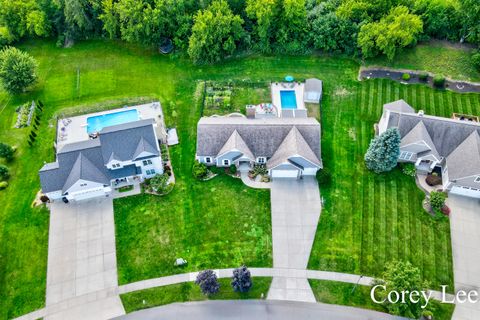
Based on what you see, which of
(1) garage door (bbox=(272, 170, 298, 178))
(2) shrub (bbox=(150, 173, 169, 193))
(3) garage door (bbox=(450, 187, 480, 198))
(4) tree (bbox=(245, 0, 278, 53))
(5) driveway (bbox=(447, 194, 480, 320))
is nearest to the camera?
(5) driveway (bbox=(447, 194, 480, 320))

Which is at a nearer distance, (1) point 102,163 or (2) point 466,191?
(2) point 466,191

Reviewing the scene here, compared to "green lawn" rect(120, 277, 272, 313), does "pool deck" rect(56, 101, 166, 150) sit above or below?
above

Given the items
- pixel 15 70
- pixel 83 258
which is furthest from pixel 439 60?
pixel 15 70

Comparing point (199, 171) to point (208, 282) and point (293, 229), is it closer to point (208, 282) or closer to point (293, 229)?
point (293, 229)

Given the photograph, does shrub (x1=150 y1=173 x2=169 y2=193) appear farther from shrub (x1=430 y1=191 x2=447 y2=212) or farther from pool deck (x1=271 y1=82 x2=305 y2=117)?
shrub (x1=430 y1=191 x2=447 y2=212)

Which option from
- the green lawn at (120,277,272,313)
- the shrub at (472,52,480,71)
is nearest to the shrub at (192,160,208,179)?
the green lawn at (120,277,272,313)
